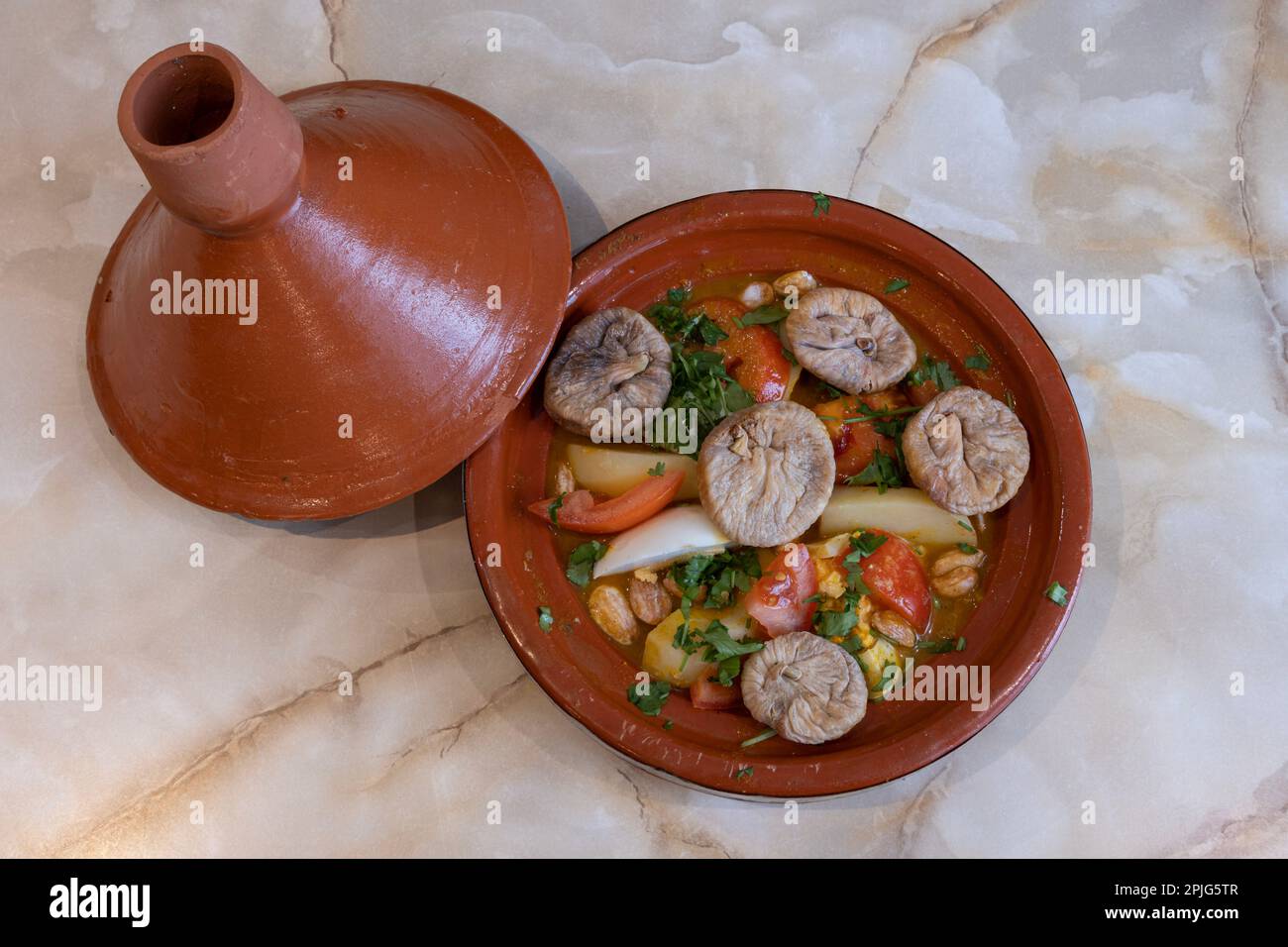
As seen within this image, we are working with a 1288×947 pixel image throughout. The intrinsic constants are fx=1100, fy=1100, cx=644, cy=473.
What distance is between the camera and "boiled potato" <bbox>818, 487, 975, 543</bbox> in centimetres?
226

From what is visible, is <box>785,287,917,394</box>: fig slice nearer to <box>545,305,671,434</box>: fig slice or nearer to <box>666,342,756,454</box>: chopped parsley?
<box>666,342,756,454</box>: chopped parsley

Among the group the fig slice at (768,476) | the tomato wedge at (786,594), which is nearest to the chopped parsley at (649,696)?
the tomato wedge at (786,594)

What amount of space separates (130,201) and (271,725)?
1.34 metres

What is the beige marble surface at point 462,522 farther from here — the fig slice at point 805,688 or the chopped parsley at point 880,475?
the chopped parsley at point 880,475

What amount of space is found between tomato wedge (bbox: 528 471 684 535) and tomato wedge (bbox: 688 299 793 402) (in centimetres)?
26

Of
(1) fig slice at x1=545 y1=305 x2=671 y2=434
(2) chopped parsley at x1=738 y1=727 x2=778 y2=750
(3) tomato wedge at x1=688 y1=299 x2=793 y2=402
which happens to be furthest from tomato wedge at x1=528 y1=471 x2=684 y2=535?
(2) chopped parsley at x1=738 y1=727 x2=778 y2=750

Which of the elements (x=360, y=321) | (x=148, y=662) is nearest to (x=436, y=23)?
(x=360, y=321)

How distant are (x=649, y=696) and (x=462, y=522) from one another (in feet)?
2.08

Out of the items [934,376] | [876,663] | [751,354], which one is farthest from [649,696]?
[934,376]

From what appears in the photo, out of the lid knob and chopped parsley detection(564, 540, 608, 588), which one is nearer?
the lid knob

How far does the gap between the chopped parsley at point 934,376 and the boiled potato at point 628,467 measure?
51 centimetres

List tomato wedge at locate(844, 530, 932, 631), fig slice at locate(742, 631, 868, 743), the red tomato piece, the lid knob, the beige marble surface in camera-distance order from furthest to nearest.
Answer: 1. the beige marble surface
2. the red tomato piece
3. tomato wedge at locate(844, 530, 932, 631)
4. fig slice at locate(742, 631, 868, 743)
5. the lid knob

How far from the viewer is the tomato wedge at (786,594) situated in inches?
85.7

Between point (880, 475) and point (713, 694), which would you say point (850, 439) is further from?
point (713, 694)
